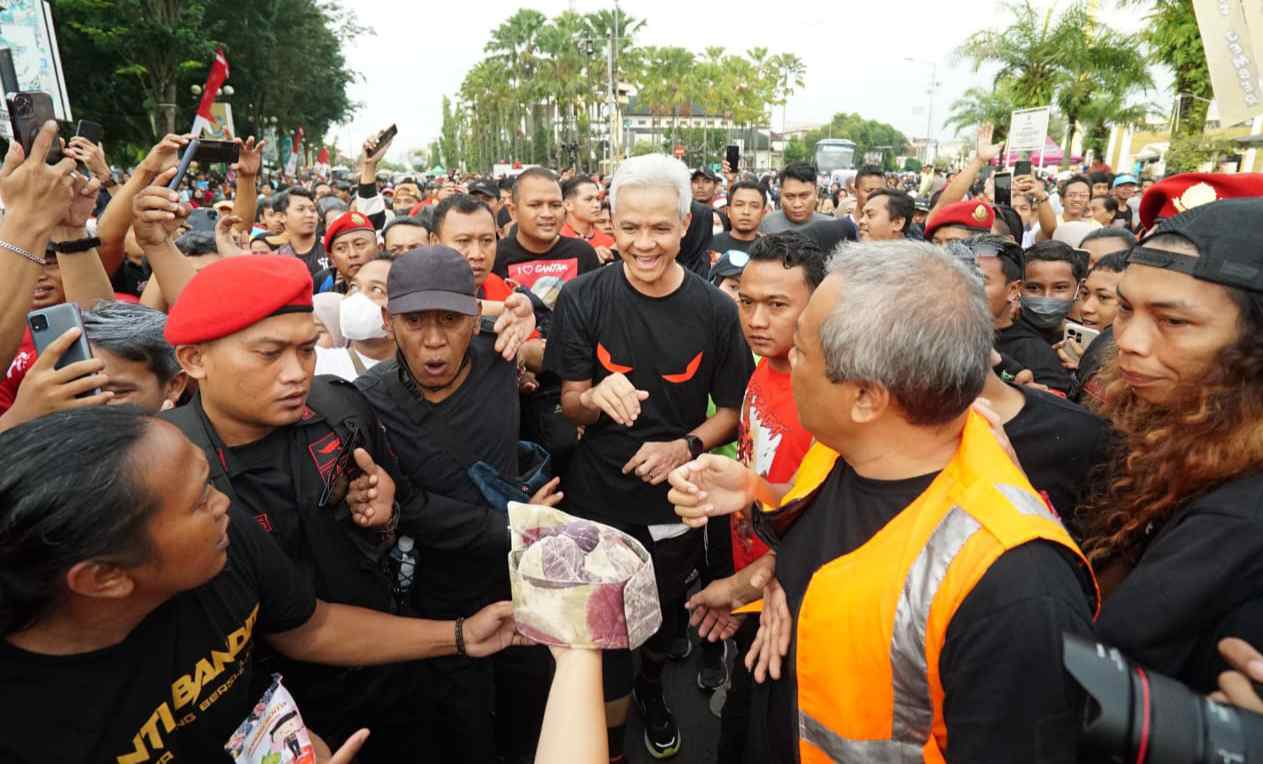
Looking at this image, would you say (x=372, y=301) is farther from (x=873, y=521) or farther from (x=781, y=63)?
(x=781, y=63)

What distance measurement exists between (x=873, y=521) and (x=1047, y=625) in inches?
16.5

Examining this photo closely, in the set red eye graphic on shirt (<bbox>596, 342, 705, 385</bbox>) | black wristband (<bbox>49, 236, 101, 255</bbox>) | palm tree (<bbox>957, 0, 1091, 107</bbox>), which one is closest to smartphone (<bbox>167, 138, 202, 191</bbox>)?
black wristband (<bbox>49, 236, 101, 255</bbox>)

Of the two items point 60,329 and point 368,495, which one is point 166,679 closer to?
point 368,495

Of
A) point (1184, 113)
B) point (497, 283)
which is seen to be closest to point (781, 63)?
point (1184, 113)

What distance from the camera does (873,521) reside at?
1595mm

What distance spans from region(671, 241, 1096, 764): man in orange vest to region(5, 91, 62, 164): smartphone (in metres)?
2.80

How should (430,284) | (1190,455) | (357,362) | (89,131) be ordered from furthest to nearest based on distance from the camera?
(357,362)
(89,131)
(430,284)
(1190,455)

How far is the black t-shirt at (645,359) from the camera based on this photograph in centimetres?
307


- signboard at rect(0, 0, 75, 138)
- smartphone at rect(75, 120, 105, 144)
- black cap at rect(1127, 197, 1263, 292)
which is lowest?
black cap at rect(1127, 197, 1263, 292)

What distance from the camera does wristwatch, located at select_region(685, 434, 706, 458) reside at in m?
2.89

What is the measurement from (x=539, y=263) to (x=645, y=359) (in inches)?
77.3

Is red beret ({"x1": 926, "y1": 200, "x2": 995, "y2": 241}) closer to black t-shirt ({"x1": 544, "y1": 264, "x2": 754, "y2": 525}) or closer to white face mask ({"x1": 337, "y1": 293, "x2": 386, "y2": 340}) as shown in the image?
black t-shirt ({"x1": 544, "y1": 264, "x2": 754, "y2": 525})

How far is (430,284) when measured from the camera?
8.73 feet

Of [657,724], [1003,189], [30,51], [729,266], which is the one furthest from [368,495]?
[30,51]
